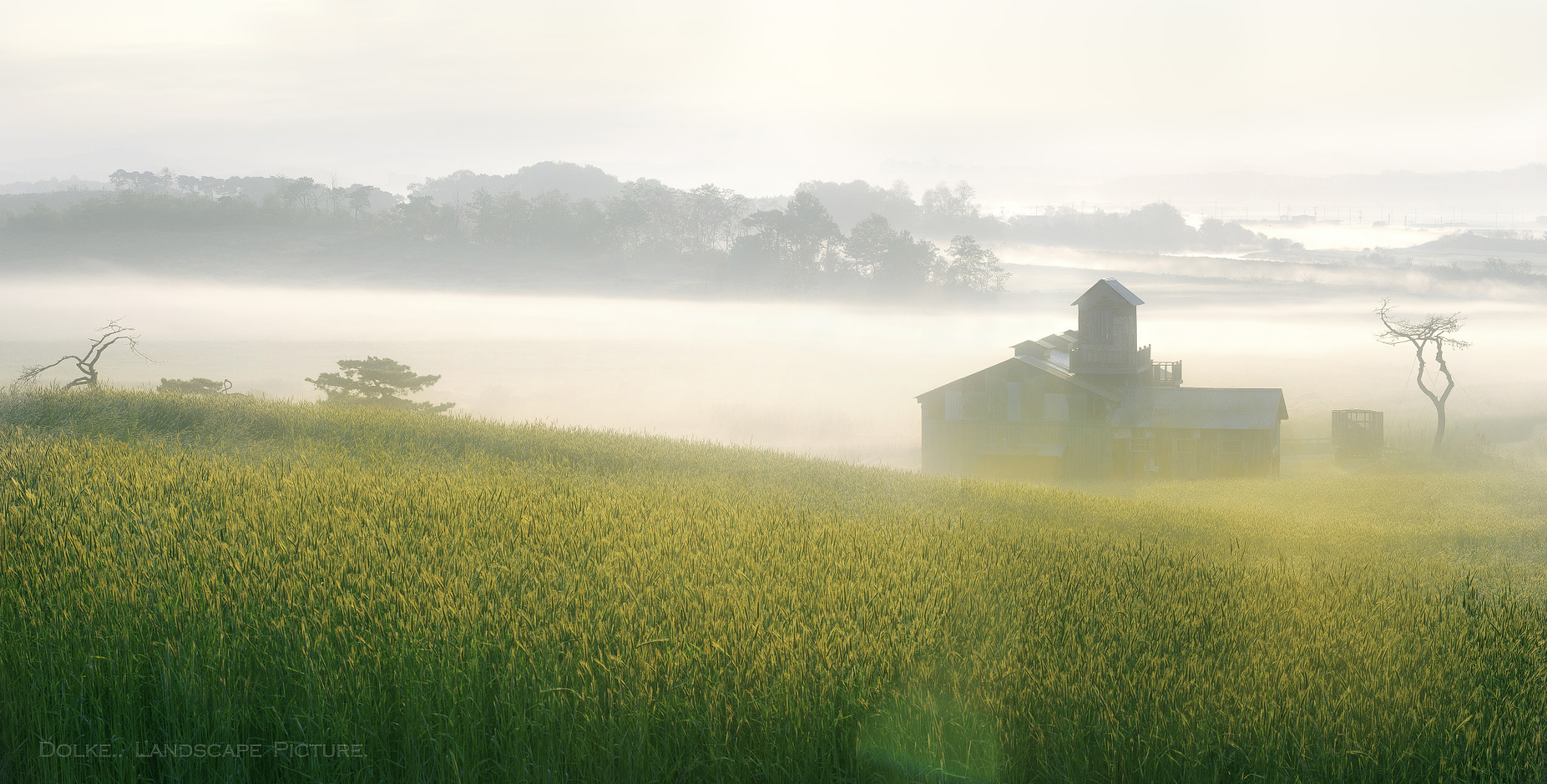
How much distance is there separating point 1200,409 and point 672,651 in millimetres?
36572

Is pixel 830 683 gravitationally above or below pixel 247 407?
below

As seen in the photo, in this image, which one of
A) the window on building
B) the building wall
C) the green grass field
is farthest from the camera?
the window on building

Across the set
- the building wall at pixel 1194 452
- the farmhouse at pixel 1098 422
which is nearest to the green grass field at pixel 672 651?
the farmhouse at pixel 1098 422

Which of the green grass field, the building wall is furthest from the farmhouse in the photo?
the green grass field

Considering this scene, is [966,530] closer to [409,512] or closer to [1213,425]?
[409,512]

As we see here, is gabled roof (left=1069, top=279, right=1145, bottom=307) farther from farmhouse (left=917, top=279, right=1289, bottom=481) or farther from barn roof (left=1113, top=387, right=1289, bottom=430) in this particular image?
barn roof (left=1113, top=387, right=1289, bottom=430)

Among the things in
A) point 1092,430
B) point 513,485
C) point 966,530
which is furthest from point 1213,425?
point 513,485

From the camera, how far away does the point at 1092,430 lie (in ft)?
119

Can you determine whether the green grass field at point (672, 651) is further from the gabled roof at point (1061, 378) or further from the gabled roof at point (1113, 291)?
the gabled roof at point (1113, 291)

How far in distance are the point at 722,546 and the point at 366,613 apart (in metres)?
3.07

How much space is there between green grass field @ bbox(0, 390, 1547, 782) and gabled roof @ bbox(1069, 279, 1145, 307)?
29.8 meters

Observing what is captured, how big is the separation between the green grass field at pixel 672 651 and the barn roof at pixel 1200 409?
28.6 metres

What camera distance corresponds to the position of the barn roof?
118ft

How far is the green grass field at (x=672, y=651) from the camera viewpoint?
4.76 metres
